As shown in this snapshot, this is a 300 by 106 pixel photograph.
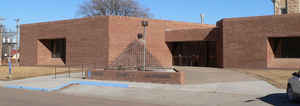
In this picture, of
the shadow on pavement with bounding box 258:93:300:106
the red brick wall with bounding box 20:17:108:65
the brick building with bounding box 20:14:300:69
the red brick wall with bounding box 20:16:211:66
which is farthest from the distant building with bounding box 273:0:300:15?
the shadow on pavement with bounding box 258:93:300:106

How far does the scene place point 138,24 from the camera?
34469mm

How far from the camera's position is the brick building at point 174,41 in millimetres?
28531

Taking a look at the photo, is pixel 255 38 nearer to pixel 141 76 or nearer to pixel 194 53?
pixel 194 53

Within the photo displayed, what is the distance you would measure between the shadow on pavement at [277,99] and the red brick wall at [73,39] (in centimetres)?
2217

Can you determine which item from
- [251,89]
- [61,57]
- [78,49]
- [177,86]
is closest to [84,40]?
[78,49]

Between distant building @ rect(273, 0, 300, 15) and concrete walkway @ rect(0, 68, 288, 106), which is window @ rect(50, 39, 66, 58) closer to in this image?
concrete walkway @ rect(0, 68, 288, 106)

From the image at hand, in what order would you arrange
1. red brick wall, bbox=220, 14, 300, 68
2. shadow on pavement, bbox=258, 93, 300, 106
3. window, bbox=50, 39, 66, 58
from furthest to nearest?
window, bbox=50, 39, 66, 58
red brick wall, bbox=220, 14, 300, 68
shadow on pavement, bbox=258, 93, 300, 106

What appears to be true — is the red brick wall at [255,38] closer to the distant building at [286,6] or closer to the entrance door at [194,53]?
the entrance door at [194,53]

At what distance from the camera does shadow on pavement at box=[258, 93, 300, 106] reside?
35.6 ft

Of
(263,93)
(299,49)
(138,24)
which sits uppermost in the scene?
(138,24)

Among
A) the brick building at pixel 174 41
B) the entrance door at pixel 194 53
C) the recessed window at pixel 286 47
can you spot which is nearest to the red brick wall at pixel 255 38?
the brick building at pixel 174 41

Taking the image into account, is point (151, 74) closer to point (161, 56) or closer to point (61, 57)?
point (161, 56)

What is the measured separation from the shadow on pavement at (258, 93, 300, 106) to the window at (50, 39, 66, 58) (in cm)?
2960

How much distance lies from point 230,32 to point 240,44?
4.82 ft
